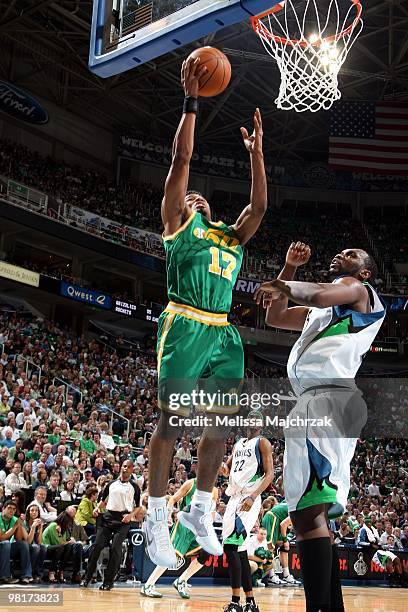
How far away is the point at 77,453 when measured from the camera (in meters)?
12.7

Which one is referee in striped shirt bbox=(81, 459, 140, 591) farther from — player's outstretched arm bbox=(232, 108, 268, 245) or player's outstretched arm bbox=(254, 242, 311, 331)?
player's outstretched arm bbox=(232, 108, 268, 245)

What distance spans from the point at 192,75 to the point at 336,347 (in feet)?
5.65

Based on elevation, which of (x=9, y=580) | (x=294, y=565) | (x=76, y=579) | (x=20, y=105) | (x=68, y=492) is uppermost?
(x=20, y=105)

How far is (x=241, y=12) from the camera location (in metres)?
4.20

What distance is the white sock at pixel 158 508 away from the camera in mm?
3439

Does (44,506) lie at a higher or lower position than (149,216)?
lower

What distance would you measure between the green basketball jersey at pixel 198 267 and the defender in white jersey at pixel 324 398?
218 mm

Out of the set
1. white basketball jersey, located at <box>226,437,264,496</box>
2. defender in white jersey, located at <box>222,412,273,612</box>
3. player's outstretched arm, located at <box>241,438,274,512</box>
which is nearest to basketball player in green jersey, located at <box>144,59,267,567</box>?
player's outstretched arm, located at <box>241,438,274,512</box>

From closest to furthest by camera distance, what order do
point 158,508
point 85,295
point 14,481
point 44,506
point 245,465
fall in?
point 158,508
point 245,465
point 44,506
point 14,481
point 85,295

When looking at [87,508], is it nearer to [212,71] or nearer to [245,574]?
[245,574]

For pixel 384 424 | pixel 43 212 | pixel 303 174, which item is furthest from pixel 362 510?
pixel 303 174

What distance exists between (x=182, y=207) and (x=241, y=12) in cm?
140

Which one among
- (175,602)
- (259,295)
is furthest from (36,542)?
(259,295)

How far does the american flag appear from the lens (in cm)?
2344
